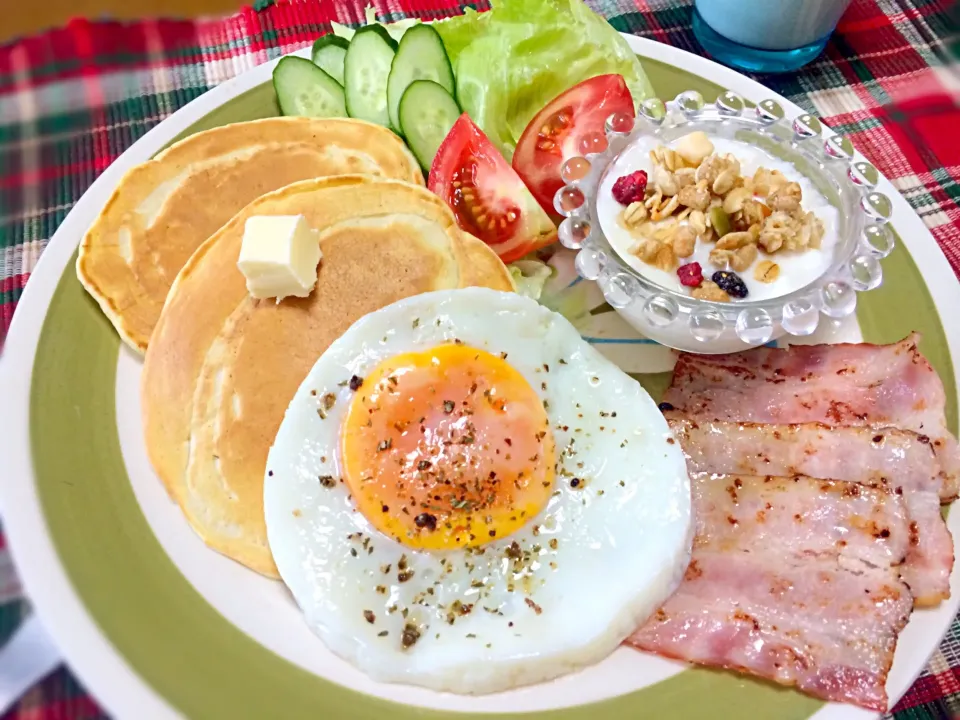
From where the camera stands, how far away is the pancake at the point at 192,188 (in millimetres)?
2699

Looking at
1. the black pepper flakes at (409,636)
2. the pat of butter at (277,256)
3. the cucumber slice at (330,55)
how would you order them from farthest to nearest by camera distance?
the cucumber slice at (330,55) < the pat of butter at (277,256) < the black pepper flakes at (409,636)

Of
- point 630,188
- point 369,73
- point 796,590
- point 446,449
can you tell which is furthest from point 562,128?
point 796,590

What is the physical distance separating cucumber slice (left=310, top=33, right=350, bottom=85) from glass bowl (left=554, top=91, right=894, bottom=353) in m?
1.21

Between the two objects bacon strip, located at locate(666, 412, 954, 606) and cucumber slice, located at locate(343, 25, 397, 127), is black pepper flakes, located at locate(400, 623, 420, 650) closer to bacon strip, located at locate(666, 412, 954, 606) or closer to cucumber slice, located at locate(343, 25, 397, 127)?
bacon strip, located at locate(666, 412, 954, 606)

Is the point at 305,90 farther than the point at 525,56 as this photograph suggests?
No

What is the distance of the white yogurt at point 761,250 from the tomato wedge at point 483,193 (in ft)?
1.06

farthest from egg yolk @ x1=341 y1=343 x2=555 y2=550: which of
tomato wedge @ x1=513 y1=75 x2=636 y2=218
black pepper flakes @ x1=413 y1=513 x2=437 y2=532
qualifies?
tomato wedge @ x1=513 y1=75 x2=636 y2=218

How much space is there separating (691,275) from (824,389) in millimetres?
636

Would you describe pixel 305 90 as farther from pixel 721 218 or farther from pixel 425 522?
pixel 425 522

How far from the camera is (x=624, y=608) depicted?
7.09 ft

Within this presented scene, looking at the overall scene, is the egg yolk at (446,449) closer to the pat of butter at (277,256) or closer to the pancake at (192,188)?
the pat of butter at (277,256)

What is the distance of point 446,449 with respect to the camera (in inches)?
91.1

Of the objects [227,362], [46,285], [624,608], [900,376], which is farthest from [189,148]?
[900,376]

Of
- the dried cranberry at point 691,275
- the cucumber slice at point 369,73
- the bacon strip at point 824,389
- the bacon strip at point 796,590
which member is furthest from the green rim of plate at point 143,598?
the cucumber slice at point 369,73
